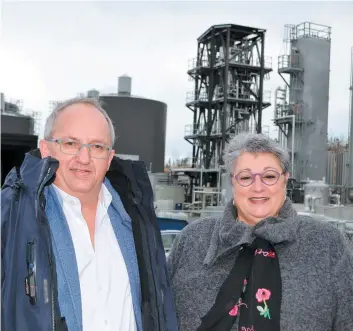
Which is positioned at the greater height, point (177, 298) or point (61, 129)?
point (61, 129)

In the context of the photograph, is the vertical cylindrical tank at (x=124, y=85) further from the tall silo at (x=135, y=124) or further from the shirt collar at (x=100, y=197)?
the shirt collar at (x=100, y=197)

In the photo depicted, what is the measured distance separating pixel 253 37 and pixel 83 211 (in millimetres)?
30353

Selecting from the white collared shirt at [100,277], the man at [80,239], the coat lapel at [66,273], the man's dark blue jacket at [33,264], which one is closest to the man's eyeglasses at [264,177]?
the man at [80,239]

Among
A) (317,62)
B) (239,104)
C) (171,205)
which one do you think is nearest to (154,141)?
(239,104)

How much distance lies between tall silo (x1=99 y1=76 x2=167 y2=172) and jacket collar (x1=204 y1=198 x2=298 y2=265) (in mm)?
28378

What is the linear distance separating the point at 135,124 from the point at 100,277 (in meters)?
29.7

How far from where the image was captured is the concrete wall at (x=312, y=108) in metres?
28.3

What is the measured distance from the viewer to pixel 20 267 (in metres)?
1.82

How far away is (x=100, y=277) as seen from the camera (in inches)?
85.4

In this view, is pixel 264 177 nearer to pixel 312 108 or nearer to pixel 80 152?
pixel 80 152

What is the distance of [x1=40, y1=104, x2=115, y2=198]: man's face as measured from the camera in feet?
7.24

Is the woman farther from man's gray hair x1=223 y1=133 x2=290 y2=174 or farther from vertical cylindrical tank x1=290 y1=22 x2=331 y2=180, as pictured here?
vertical cylindrical tank x1=290 y1=22 x2=331 y2=180

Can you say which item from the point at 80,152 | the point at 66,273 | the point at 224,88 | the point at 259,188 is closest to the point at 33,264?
the point at 66,273

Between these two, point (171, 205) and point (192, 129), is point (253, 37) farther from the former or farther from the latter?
point (171, 205)
